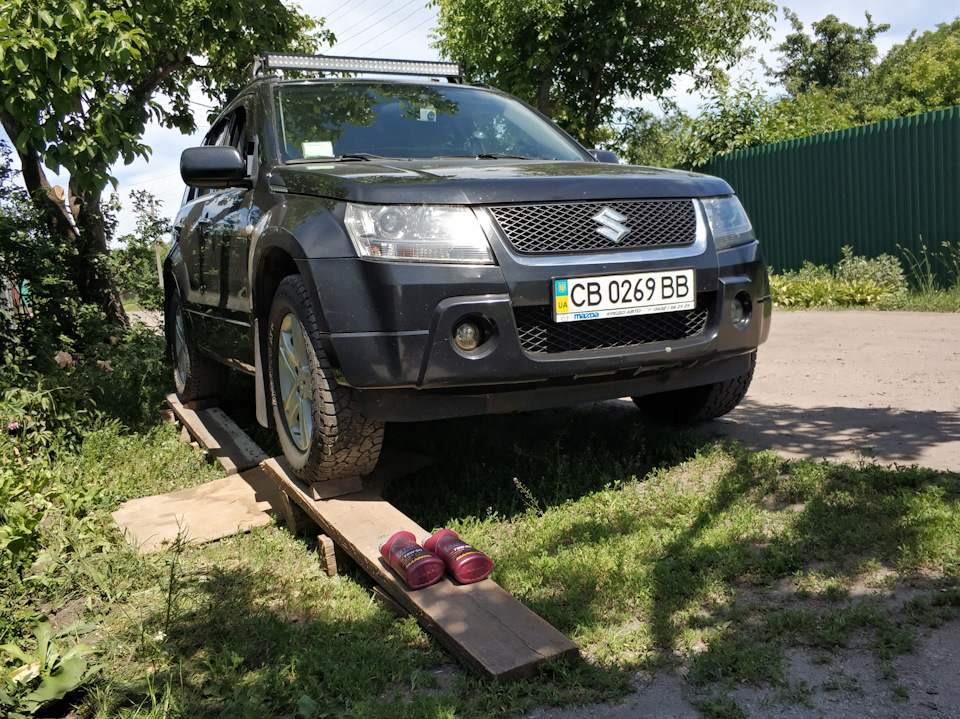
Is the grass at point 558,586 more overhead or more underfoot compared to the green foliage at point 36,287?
more underfoot

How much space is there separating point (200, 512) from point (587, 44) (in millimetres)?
15631

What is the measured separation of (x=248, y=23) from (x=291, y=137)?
4342 millimetres

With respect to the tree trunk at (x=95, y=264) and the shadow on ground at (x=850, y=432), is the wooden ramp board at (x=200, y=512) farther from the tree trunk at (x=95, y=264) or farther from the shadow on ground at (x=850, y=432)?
the tree trunk at (x=95, y=264)

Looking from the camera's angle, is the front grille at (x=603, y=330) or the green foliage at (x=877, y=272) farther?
the green foliage at (x=877, y=272)

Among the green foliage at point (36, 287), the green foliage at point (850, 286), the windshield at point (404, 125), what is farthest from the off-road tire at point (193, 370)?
the green foliage at point (850, 286)

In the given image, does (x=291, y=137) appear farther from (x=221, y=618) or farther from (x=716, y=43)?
(x=716, y=43)

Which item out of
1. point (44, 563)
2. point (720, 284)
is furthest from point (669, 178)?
point (44, 563)

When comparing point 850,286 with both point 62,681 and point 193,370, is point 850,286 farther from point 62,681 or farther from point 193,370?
point 62,681

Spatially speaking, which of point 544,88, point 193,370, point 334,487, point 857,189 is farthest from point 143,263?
point 544,88

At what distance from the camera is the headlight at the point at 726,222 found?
11.2 feet

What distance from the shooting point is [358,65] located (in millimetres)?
4609

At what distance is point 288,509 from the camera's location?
3.59m

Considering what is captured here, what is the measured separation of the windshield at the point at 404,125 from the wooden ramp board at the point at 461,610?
1.67 metres

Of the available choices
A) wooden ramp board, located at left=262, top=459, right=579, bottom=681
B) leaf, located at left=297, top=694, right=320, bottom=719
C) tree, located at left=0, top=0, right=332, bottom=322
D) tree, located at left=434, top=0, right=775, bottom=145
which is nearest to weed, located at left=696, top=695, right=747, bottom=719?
wooden ramp board, located at left=262, top=459, right=579, bottom=681
